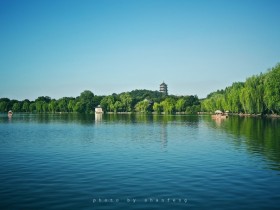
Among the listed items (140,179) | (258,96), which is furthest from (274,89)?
(140,179)

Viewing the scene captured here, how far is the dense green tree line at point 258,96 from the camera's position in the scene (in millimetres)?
76375

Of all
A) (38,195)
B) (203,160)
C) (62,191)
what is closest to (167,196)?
(62,191)

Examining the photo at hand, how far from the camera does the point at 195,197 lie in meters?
13.6

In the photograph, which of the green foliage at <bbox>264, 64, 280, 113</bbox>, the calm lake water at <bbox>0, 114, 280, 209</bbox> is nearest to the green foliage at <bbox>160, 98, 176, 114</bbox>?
the green foliage at <bbox>264, 64, 280, 113</bbox>

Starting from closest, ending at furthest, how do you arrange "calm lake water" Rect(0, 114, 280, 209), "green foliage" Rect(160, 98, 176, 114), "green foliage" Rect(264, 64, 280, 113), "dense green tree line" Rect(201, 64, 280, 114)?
"calm lake water" Rect(0, 114, 280, 209) < "green foliage" Rect(264, 64, 280, 113) < "dense green tree line" Rect(201, 64, 280, 114) < "green foliage" Rect(160, 98, 176, 114)

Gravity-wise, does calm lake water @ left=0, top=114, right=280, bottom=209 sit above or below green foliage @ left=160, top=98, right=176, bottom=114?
below

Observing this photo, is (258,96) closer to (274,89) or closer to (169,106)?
(274,89)

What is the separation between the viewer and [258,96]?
9256 centimetres

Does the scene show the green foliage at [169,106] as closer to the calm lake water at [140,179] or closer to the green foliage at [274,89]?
the green foliage at [274,89]

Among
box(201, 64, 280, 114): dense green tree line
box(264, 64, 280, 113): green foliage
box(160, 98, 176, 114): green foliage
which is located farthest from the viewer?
box(160, 98, 176, 114): green foliage

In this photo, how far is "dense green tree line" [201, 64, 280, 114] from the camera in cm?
7638

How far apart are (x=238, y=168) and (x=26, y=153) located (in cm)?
1765

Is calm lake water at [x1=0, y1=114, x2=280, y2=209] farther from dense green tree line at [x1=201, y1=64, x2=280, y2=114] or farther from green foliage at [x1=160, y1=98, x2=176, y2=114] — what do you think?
green foliage at [x1=160, y1=98, x2=176, y2=114]

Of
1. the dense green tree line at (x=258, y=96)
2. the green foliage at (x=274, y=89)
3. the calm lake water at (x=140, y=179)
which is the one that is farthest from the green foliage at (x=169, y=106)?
the calm lake water at (x=140, y=179)
